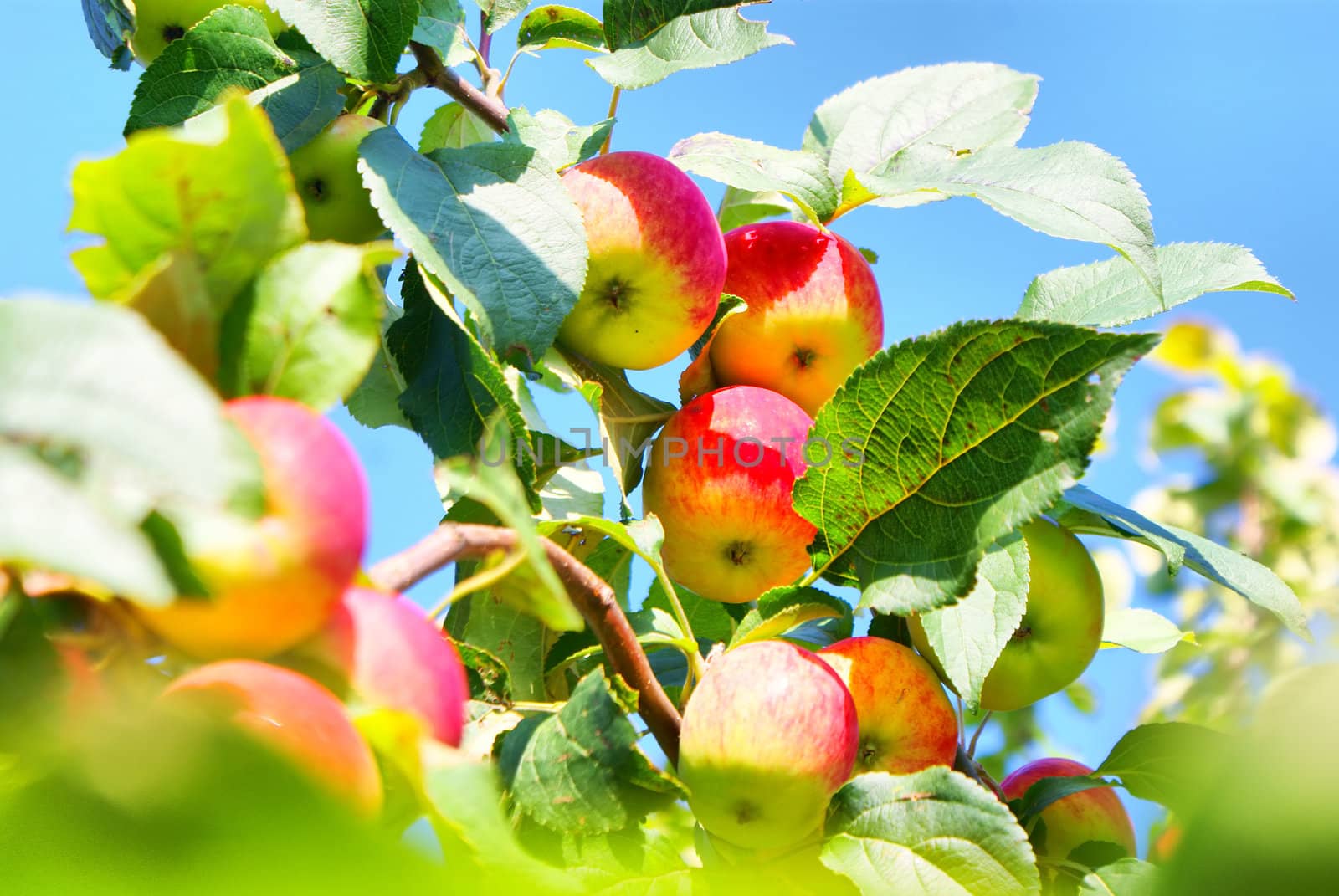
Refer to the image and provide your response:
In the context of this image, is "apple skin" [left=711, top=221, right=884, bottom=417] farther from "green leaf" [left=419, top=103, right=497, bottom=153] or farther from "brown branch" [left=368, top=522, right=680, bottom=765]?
"brown branch" [left=368, top=522, right=680, bottom=765]

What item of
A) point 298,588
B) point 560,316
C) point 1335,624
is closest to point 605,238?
point 560,316

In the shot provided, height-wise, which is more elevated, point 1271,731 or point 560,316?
point 1271,731

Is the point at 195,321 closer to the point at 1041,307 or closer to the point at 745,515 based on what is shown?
the point at 745,515

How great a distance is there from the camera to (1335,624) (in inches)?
9.1

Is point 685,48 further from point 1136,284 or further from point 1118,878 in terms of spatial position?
point 1118,878

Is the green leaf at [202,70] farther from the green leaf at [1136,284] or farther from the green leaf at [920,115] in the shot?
the green leaf at [1136,284]

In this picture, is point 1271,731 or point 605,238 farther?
point 605,238

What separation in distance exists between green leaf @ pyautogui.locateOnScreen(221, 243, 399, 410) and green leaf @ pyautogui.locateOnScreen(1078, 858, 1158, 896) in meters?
0.76

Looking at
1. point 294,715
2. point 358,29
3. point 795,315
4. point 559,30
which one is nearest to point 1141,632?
point 795,315

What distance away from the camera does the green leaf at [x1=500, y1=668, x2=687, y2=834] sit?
0.69 metres

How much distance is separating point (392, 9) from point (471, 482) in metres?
0.70

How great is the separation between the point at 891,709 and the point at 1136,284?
1.75 feet

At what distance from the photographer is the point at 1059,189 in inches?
41.0

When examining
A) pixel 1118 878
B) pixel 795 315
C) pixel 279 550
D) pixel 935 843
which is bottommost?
pixel 1118 878
